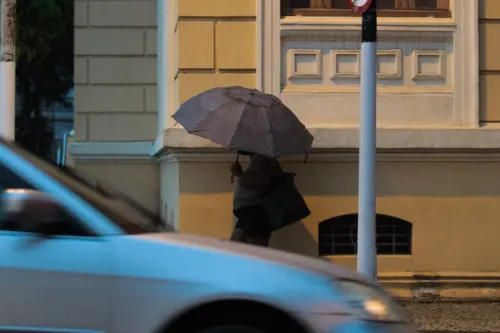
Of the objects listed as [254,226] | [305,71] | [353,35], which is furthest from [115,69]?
[254,226]

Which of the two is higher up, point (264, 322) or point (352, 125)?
point (352, 125)

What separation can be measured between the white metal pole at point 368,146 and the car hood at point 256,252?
2018 millimetres

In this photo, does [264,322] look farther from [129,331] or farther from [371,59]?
[371,59]

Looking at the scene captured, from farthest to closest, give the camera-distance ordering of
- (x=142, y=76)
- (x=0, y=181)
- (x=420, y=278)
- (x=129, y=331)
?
(x=142, y=76) < (x=420, y=278) < (x=0, y=181) < (x=129, y=331)

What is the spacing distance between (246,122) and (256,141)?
0.72ft

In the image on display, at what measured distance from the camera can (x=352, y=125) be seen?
25.0 ft

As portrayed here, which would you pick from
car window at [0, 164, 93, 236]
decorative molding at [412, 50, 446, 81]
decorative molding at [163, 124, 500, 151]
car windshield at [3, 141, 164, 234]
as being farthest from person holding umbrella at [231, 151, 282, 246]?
car window at [0, 164, 93, 236]

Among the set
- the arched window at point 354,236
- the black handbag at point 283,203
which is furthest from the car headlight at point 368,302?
the arched window at point 354,236

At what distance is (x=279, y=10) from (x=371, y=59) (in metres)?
2.07

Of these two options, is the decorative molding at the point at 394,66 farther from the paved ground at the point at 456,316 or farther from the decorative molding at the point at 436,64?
the paved ground at the point at 456,316

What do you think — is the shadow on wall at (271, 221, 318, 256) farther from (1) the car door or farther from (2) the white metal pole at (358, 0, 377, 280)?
(1) the car door

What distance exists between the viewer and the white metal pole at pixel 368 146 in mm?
Answer: 5859

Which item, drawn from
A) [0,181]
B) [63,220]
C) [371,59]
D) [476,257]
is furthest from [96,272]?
[476,257]

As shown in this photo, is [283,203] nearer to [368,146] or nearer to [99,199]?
[368,146]
